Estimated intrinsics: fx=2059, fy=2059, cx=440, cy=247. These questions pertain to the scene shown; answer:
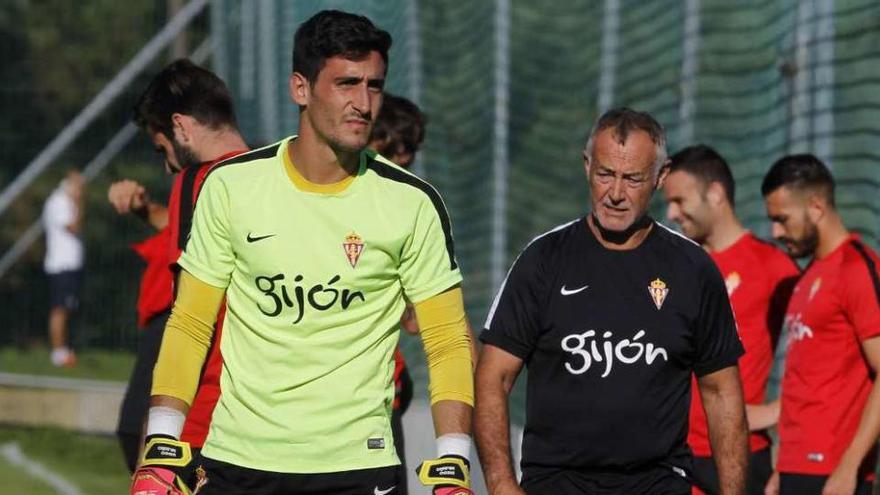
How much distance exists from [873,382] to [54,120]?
13855 millimetres

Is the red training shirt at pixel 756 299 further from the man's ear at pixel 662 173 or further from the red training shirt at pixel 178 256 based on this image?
the red training shirt at pixel 178 256

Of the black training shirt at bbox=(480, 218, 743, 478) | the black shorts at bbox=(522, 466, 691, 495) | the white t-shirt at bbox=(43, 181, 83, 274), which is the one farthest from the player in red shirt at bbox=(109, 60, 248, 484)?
the white t-shirt at bbox=(43, 181, 83, 274)

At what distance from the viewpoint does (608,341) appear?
6.21 m

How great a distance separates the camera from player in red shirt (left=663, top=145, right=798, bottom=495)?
8.45m

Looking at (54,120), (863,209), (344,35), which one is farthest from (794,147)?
(54,120)

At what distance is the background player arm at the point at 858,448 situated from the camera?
7.69 metres

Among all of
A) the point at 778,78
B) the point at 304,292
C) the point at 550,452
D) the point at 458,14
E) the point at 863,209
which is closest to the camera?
the point at 304,292

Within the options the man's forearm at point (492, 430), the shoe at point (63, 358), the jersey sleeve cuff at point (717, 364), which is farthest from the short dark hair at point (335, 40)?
the shoe at point (63, 358)

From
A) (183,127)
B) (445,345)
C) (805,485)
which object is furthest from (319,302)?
(805,485)

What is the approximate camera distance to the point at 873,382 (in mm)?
7949

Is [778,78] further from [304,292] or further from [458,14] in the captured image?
[304,292]

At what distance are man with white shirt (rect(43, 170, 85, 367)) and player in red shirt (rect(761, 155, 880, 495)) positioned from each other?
1289 centimetres

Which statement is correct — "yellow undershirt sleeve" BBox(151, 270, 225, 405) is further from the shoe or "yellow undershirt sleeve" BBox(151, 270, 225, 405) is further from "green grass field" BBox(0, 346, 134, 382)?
the shoe

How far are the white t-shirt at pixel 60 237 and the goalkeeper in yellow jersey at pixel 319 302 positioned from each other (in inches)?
614
